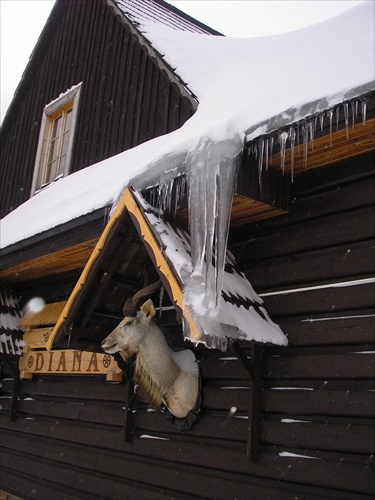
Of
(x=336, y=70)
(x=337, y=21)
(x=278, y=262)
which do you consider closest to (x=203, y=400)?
(x=278, y=262)

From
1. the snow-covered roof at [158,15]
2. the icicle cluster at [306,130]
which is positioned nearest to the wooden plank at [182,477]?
the icicle cluster at [306,130]

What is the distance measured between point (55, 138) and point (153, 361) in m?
5.18

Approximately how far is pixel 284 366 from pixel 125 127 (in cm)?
389

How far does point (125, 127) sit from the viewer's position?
668 centimetres

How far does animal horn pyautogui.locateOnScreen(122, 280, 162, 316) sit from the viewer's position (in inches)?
178

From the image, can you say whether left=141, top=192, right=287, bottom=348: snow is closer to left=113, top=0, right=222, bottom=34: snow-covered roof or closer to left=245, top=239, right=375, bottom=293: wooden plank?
left=245, top=239, right=375, bottom=293: wooden plank

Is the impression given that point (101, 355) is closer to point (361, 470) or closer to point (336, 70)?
point (361, 470)

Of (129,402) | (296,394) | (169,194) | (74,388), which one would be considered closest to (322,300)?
(296,394)

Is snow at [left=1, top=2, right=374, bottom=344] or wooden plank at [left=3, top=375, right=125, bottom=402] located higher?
snow at [left=1, top=2, right=374, bottom=344]

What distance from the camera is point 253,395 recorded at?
406cm

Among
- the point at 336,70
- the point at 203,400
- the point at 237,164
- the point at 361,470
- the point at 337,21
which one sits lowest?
the point at 361,470

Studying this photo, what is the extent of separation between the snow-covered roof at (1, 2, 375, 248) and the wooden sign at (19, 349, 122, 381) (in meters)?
1.52

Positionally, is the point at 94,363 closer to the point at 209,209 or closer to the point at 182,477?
the point at 182,477

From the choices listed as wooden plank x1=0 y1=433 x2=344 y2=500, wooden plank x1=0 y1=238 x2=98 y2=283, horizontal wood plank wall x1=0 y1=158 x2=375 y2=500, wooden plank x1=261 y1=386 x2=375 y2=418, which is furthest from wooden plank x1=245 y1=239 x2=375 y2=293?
wooden plank x1=0 y1=238 x2=98 y2=283
